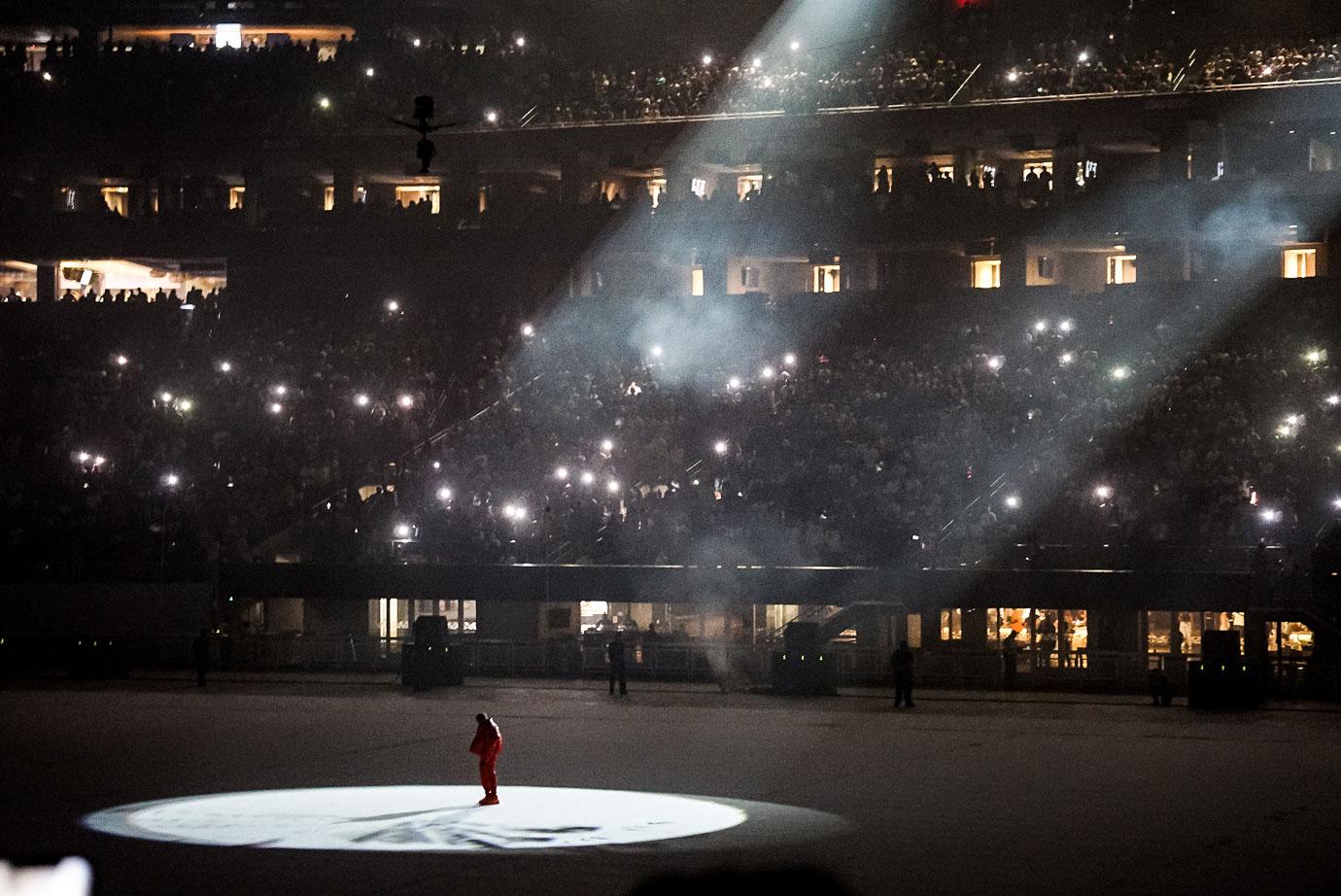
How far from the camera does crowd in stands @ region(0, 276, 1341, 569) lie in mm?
A: 38469

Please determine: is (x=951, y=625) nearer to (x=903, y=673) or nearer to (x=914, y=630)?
(x=914, y=630)

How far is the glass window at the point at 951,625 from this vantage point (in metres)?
37.2

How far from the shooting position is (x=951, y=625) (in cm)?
3728

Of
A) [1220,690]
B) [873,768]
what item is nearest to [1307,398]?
[1220,690]

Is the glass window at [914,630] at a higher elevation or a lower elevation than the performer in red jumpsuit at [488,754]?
higher

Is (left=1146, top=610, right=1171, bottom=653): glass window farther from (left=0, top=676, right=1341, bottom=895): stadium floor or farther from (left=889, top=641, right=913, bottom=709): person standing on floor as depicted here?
(left=889, top=641, right=913, bottom=709): person standing on floor

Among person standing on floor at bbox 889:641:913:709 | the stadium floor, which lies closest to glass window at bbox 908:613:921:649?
the stadium floor

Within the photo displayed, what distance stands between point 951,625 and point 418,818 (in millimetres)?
19594

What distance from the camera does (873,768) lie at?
2367cm

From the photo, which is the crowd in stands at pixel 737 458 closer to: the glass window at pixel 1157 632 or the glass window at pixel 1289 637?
the glass window at pixel 1157 632

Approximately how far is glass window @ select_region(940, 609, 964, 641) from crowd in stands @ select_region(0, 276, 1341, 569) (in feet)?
3.85

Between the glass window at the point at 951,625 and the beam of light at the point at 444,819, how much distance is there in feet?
54.7

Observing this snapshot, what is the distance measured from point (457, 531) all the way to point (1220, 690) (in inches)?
694

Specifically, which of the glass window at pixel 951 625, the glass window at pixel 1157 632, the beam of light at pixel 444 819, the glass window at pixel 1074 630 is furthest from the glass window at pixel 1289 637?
the beam of light at pixel 444 819
